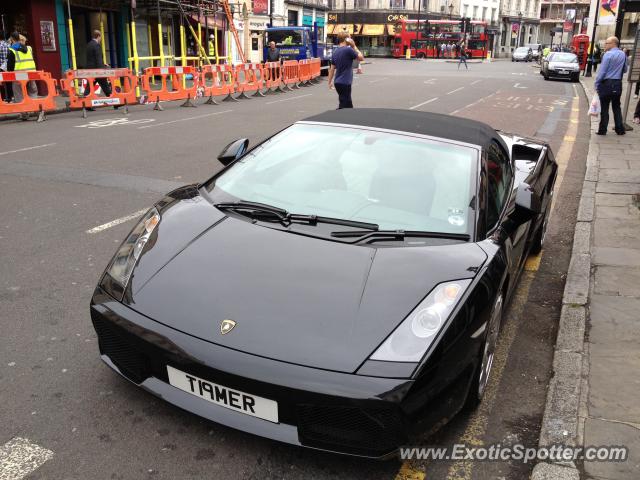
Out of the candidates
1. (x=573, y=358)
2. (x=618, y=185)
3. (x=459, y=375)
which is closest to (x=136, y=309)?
(x=459, y=375)

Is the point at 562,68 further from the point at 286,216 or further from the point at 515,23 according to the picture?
the point at 515,23

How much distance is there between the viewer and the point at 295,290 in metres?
2.57

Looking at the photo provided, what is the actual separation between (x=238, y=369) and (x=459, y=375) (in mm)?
910

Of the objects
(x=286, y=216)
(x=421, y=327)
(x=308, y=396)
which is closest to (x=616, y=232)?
(x=286, y=216)

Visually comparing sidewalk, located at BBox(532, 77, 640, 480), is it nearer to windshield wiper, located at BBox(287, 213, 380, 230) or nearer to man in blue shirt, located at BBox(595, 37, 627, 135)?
windshield wiper, located at BBox(287, 213, 380, 230)

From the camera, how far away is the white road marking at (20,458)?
241 centimetres

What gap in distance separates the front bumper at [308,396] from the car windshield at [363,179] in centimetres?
102

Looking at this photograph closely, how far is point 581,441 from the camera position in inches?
107

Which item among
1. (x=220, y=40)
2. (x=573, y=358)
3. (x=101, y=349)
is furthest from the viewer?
(x=220, y=40)

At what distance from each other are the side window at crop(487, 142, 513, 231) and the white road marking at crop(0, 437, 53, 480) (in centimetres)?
237

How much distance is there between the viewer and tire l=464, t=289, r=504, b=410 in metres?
2.79

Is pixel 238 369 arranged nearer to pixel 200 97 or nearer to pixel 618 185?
pixel 618 185

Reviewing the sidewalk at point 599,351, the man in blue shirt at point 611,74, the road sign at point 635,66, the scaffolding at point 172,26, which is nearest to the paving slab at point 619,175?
the sidewalk at point 599,351

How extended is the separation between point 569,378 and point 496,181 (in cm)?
120
